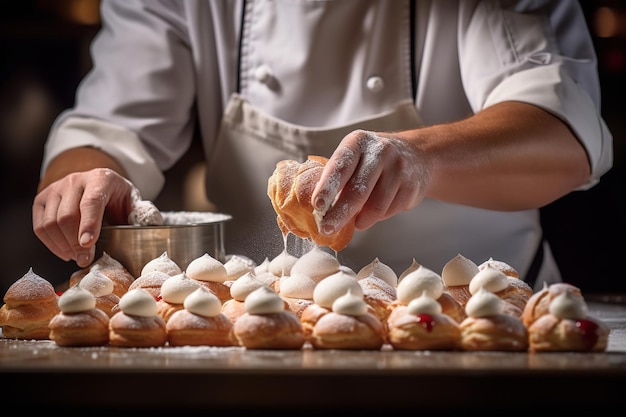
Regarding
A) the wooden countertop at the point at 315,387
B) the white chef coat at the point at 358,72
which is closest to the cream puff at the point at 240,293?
the wooden countertop at the point at 315,387

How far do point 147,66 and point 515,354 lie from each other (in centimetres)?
184

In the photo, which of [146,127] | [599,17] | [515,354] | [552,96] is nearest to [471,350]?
[515,354]

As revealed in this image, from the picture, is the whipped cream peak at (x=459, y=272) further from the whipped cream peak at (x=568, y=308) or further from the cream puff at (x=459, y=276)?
the whipped cream peak at (x=568, y=308)

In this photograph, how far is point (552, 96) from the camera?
91.0 inches

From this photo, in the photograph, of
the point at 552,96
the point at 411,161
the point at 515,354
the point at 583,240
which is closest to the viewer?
the point at 515,354

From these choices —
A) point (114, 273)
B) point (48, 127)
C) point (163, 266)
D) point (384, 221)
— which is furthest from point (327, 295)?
point (48, 127)

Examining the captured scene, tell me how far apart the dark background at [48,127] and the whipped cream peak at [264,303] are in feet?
7.54

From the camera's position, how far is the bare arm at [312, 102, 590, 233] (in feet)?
5.41

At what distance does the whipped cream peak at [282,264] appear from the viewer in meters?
1.88

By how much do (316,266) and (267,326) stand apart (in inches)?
11.9

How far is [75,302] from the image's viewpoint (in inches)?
61.3

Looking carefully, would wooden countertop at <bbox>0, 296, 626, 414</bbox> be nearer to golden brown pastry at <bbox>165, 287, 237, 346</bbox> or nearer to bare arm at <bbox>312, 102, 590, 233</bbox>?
golden brown pastry at <bbox>165, 287, 237, 346</bbox>

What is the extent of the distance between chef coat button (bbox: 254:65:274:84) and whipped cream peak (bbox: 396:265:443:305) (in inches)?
48.5

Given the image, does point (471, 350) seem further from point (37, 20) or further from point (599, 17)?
point (37, 20)
